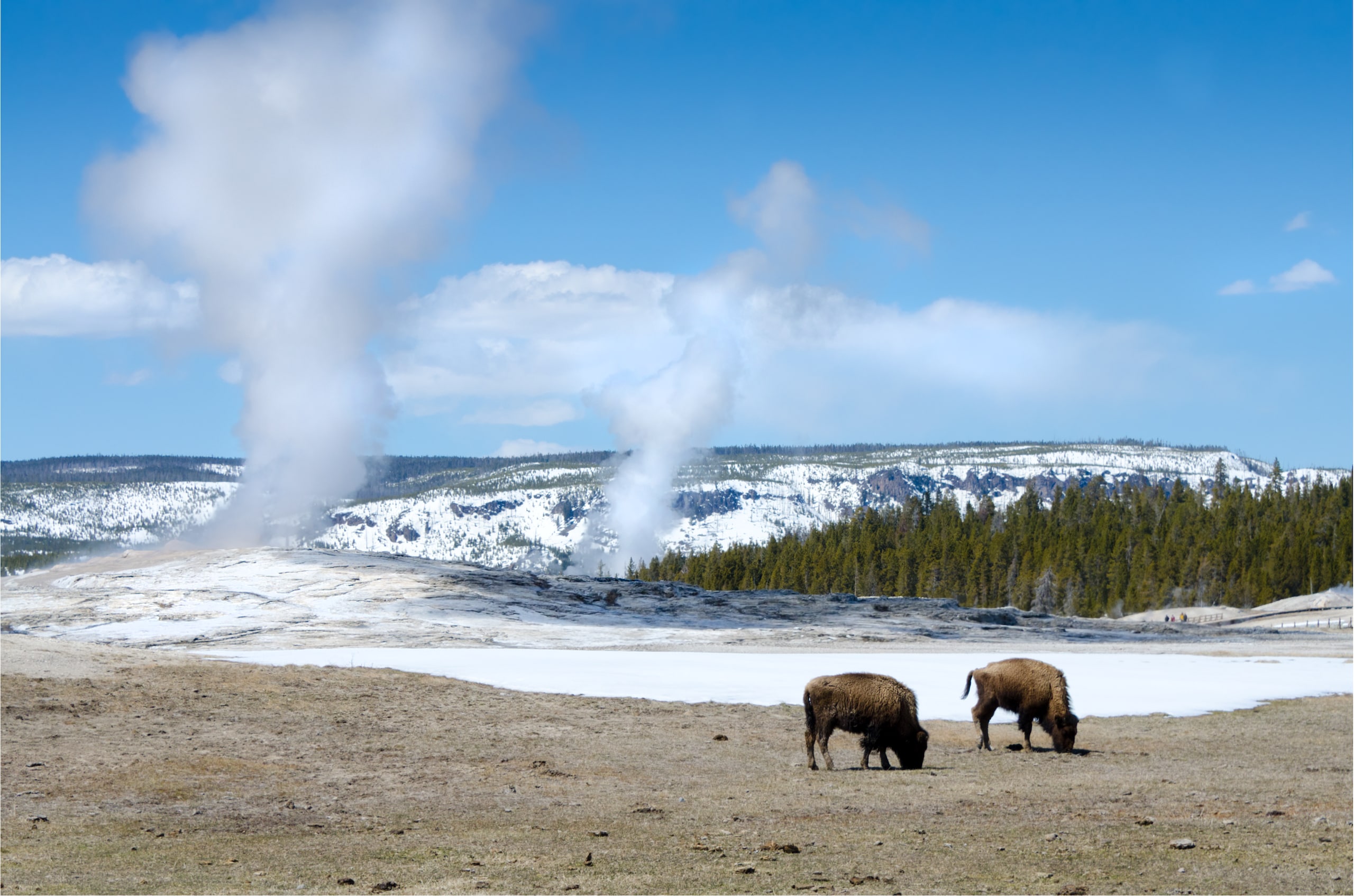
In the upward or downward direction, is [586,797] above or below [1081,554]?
below

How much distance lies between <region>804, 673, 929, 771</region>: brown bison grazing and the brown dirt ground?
1.86 ft

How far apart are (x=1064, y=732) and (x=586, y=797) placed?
33.5 feet

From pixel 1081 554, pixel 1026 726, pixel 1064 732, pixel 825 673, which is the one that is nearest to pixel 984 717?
pixel 1026 726

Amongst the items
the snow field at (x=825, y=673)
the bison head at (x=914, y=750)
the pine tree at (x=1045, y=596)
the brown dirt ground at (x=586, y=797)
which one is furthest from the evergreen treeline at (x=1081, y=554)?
the bison head at (x=914, y=750)

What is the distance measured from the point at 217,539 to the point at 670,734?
154889 millimetres

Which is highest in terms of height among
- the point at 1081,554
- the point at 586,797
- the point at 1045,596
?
the point at 1081,554

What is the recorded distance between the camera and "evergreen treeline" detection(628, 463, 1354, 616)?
414 ft

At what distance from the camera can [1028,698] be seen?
78.8 ft

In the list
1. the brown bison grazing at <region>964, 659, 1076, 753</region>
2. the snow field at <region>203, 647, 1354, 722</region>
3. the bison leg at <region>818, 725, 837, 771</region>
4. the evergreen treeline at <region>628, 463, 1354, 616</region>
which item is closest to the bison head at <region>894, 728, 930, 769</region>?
the bison leg at <region>818, 725, 837, 771</region>

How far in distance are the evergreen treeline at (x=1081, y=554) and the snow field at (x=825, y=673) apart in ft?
269

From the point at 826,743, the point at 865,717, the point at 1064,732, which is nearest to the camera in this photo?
the point at 826,743

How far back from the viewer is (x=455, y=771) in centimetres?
2131

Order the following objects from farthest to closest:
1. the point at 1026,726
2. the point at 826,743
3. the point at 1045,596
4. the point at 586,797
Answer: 1. the point at 1045,596
2. the point at 1026,726
3. the point at 826,743
4. the point at 586,797

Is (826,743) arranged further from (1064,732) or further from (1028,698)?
(1064,732)
